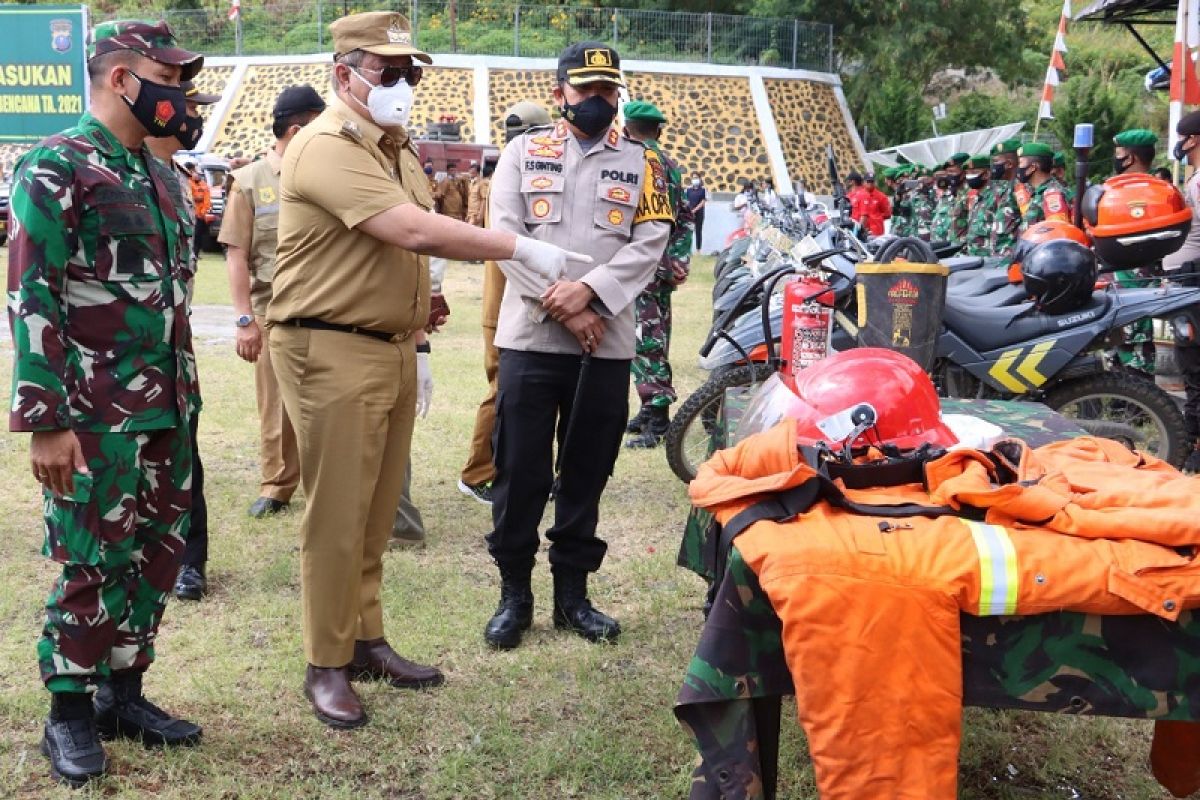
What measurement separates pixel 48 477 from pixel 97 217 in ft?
2.15

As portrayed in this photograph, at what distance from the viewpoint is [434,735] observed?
335 centimetres

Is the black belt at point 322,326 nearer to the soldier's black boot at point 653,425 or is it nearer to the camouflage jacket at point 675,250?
the camouflage jacket at point 675,250

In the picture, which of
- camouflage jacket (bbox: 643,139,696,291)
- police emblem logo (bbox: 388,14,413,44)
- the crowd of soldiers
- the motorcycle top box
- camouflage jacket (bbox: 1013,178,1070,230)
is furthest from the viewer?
the crowd of soldiers

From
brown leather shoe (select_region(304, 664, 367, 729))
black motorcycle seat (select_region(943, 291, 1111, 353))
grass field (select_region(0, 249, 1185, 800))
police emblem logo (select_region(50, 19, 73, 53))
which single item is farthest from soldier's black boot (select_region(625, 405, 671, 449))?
police emblem logo (select_region(50, 19, 73, 53))

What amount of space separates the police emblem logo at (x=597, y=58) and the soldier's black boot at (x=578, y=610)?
1.75m

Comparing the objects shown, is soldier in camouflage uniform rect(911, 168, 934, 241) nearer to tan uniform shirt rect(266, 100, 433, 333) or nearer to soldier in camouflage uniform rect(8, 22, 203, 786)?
tan uniform shirt rect(266, 100, 433, 333)

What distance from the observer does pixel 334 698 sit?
3400mm

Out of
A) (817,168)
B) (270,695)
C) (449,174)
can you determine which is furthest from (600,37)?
(270,695)

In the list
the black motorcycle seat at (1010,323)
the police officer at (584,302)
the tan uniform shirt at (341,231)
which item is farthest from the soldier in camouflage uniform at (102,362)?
the black motorcycle seat at (1010,323)

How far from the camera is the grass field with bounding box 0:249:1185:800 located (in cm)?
308

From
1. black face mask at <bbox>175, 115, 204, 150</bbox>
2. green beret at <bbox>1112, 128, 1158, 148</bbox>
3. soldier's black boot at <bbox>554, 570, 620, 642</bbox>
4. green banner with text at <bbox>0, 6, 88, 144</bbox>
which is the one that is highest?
green banner with text at <bbox>0, 6, 88, 144</bbox>

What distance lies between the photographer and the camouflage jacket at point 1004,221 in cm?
1136

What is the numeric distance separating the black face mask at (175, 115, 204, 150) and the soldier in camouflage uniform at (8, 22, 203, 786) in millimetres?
15

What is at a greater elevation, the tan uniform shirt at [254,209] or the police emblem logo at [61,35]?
the police emblem logo at [61,35]
